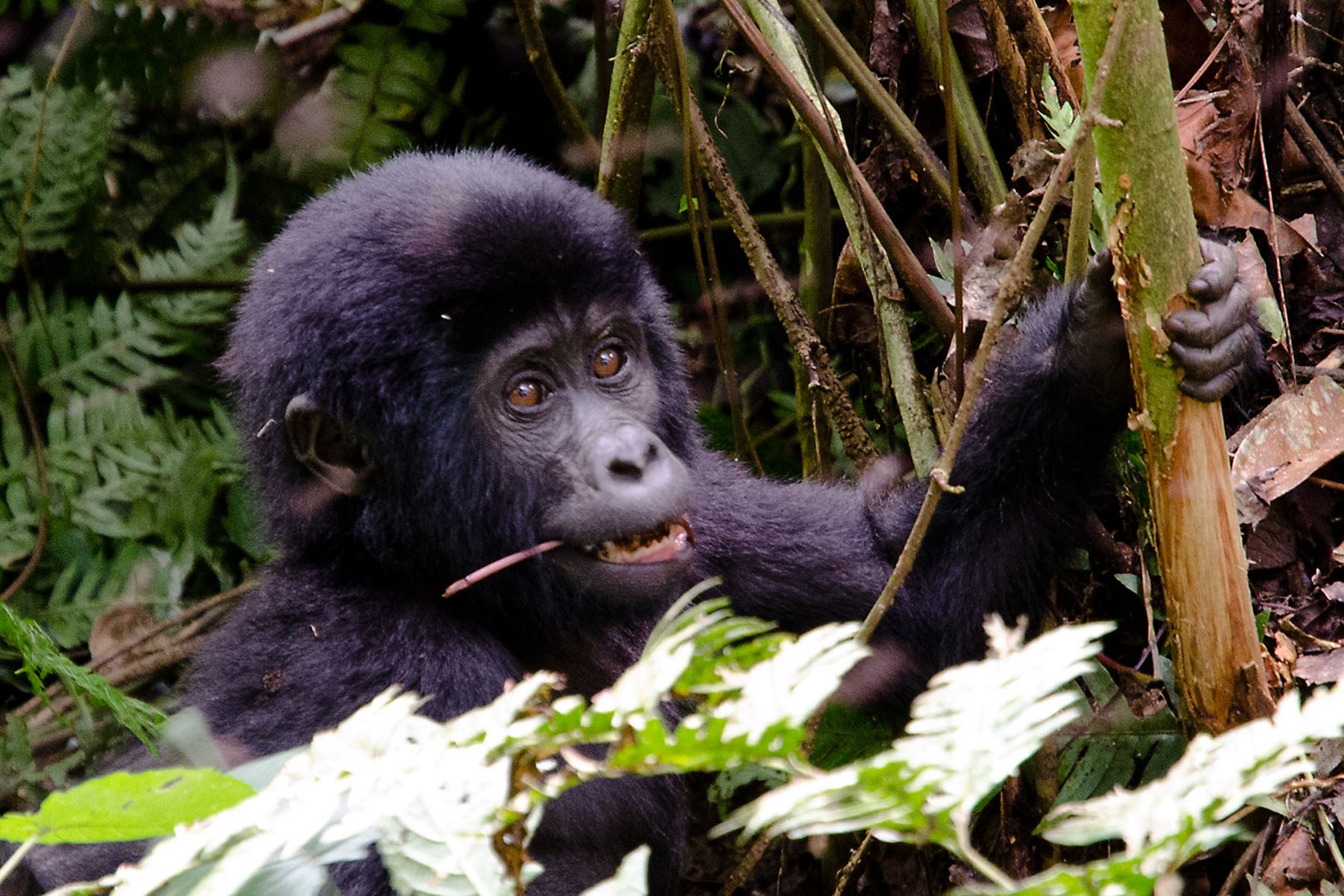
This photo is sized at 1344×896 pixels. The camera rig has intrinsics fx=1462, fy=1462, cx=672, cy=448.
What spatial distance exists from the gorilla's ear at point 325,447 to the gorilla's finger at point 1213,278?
1598 mm

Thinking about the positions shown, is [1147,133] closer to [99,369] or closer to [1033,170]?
[1033,170]

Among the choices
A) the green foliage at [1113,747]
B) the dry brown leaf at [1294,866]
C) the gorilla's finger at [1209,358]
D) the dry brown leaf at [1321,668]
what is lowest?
the dry brown leaf at [1294,866]

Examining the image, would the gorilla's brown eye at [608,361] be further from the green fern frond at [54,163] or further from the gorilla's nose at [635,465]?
the green fern frond at [54,163]

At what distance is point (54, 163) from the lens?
529cm

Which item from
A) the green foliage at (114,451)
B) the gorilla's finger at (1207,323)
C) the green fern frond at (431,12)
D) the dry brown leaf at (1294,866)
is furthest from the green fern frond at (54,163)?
the dry brown leaf at (1294,866)

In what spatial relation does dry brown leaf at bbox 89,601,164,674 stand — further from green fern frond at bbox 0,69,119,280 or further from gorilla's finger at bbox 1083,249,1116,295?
gorilla's finger at bbox 1083,249,1116,295

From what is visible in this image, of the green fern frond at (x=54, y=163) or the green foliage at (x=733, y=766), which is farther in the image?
the green fern frond at (x=54, y=163)

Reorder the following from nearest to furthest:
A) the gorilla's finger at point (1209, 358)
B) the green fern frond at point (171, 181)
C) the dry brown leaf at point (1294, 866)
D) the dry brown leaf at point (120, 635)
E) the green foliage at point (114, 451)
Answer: the gorilla's finger at point (1209, 358)
the dry brown leaf at point (1294, 866)
the dry brown leaf at point (120, 635)
the green foliage at point (114, 451)
the green fern frond at point (171, 181)

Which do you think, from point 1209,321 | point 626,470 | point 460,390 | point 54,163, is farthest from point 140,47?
point 1209,321

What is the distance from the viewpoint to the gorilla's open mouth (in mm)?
2793

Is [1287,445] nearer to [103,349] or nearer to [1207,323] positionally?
[1207,323]

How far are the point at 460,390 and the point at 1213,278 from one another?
1.41 m

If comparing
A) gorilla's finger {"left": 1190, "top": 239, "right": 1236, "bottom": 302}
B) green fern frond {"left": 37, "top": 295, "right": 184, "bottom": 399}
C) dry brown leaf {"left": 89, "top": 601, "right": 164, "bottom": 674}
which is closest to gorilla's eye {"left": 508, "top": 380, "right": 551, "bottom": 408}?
gorilla's finger {"left": 1190, "top": 239, "right": 1236, "bottom": 302}

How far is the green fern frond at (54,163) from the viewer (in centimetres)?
528
